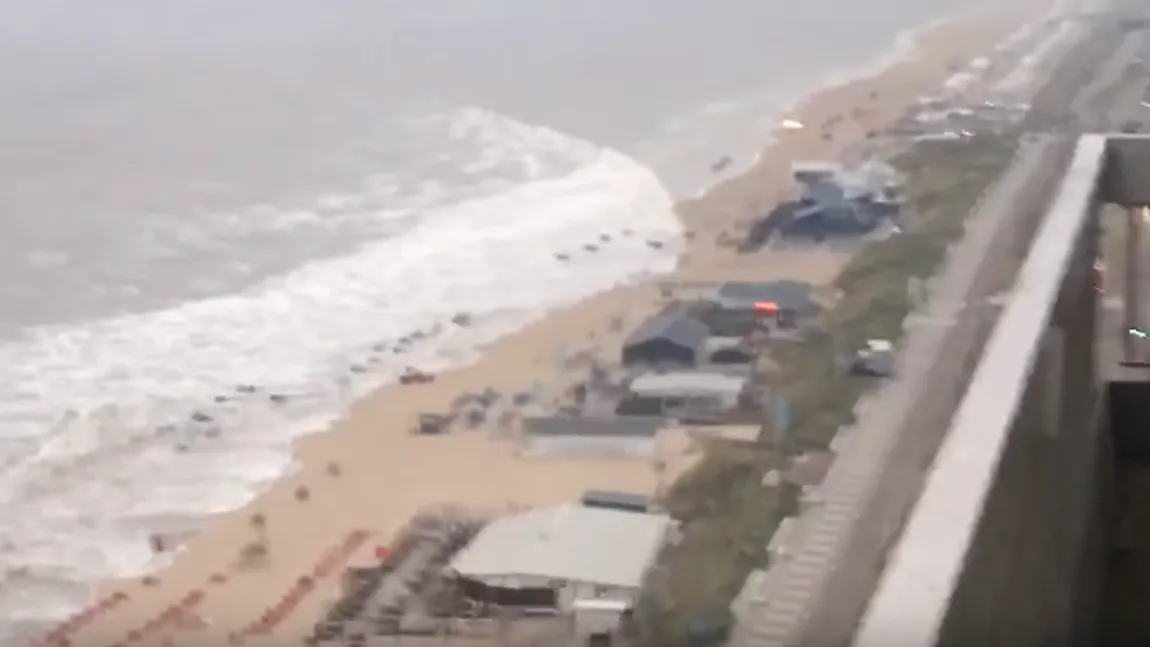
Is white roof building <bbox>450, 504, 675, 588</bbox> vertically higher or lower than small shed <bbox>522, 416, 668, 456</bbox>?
lower

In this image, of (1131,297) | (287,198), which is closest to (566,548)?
(287,198)

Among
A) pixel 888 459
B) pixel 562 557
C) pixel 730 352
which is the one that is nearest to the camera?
pixel 562 557

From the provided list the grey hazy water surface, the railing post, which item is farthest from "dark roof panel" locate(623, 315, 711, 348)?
the railing post

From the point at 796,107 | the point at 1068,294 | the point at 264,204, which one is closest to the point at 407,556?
the point at 1068,294

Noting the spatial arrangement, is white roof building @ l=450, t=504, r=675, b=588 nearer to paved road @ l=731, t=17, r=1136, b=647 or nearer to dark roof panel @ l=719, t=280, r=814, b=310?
paved road @ l=731, t=17, r=1136, b=647

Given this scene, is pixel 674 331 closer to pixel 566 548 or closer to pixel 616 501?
pixel 616 501

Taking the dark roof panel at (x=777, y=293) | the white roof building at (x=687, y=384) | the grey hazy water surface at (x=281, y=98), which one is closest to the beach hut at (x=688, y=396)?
the white roof building at (x=687, y=384)

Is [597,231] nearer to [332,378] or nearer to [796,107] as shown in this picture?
[332,378]
